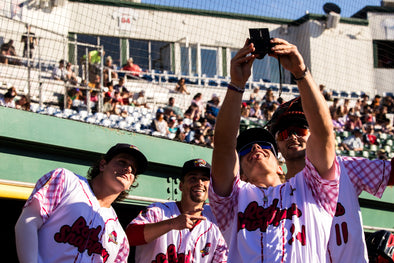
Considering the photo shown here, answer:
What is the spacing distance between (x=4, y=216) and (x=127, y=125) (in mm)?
4394

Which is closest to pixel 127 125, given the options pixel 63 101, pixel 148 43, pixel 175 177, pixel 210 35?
pixel 63 101

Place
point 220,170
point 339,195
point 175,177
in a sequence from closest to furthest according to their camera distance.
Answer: point 220,170 < point 339,195 < point 175,177

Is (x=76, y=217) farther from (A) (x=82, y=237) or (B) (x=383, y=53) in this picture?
(B) (x=383, y=53)

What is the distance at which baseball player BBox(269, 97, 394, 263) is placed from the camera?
2.40 meters

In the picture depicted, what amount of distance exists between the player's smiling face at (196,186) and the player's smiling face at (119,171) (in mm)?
546

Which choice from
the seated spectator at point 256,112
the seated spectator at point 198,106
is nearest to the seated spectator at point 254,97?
the seated spectator at point 256,112

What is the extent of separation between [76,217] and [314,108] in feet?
4.55

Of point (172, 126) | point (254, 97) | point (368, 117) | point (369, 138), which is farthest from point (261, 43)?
point (368, 117)

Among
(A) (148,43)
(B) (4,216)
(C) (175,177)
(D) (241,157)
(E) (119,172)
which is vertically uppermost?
(A) (148,43)

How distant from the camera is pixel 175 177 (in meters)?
4.98

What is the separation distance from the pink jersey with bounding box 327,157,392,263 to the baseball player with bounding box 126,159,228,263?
0.93m

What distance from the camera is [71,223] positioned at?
271 centimetres

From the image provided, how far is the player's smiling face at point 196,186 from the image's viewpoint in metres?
3.54

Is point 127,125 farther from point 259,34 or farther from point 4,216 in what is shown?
point 259,34
